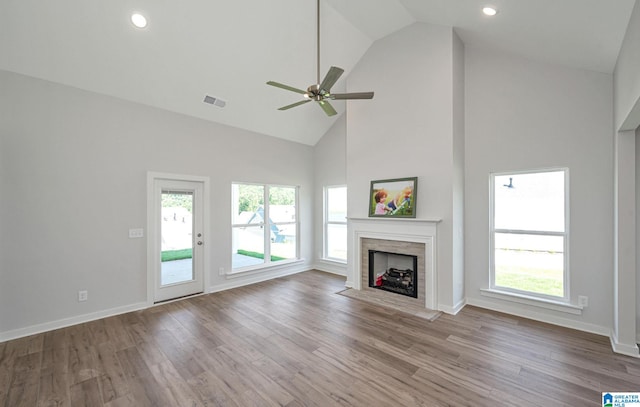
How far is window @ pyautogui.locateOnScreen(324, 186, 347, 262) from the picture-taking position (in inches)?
240

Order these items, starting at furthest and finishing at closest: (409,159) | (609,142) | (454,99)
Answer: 1. (409,159)
2. (454,99)
3. (609,142)

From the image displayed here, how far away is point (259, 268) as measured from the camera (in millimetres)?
5527

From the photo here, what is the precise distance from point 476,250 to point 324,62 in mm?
3867

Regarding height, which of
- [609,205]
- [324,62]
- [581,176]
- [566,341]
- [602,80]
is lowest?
[566,341]

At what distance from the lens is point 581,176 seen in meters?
3.31

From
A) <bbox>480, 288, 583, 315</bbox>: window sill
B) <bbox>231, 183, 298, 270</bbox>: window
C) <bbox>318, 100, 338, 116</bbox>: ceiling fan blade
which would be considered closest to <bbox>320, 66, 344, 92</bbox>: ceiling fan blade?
<bbox>318, 100, 338, 116</bbox>: ceiling fan blade

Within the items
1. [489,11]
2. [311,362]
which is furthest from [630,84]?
[311,362]

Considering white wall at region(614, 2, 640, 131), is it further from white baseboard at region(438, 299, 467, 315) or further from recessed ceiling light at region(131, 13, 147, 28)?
recessed ceiling light at region(131, 13, 147, 28)

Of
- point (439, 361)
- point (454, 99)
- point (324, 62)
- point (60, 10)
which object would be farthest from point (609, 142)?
point (60, 10)

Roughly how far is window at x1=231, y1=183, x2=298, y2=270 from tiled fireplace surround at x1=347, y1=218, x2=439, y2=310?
173 centimetres

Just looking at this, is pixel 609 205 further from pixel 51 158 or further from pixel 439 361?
pixel 51 158

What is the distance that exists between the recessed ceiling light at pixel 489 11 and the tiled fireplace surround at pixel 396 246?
2.56 meters

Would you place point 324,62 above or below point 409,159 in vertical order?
above

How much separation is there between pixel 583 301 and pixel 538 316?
20.6 inches
